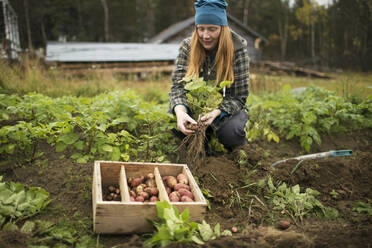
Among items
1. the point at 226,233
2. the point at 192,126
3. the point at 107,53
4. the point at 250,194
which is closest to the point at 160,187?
the point at 226,233

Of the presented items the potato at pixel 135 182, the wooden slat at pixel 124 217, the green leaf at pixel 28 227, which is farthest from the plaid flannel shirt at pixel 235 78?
the green leaf at pixel 28 227

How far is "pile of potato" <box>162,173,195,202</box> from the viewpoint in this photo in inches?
74.0

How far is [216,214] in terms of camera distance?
6.81 ft

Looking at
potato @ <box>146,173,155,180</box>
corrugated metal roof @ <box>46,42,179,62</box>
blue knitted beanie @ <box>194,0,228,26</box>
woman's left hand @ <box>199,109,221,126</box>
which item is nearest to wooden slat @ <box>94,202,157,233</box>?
potato @ <box>146,173,155,180</box>

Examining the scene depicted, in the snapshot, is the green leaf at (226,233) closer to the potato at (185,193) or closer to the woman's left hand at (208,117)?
the potato at (185,193)

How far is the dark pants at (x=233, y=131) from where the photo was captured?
9.12ft

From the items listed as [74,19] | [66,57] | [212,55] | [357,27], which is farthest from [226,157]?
[74,19]

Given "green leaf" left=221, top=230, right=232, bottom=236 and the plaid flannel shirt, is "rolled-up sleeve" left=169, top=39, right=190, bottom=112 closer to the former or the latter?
the plaid flannel shirt

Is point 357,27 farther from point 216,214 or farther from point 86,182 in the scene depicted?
point 86,182

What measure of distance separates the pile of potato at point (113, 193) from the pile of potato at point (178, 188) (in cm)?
39

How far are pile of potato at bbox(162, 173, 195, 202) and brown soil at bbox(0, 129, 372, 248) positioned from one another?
0.87 ft

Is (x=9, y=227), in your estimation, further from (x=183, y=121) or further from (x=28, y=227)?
(x=183, y=121)

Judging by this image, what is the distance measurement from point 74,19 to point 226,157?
27525 mm

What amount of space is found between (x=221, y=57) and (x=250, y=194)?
139 centimetres
